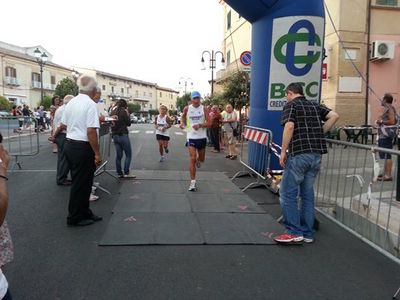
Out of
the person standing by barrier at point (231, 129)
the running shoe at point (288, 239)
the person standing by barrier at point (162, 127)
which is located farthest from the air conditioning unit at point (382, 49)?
the running shoe at point (288, 239)

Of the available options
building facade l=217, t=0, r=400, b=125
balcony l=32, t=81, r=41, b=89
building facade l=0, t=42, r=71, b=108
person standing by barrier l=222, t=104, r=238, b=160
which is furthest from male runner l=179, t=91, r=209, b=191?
balcony l=32, t=81, r=41, b=89

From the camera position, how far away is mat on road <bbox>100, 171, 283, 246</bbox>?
202 inches

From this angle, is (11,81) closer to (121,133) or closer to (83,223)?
(121,133)

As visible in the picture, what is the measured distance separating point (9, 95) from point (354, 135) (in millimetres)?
55005

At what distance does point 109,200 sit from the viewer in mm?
7109

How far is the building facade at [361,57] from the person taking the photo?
19.8 metres

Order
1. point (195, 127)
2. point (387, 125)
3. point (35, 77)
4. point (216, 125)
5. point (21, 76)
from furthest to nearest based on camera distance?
1. point (35, 77)
2. point (21, 76)
3. point (216, 125)
4. point (387, 125)
5. point (195, 127)

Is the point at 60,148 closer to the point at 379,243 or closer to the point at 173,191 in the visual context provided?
the point at 173,191

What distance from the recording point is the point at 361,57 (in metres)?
20.1

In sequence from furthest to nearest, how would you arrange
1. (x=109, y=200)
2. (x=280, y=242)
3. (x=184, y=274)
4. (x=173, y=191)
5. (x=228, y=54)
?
(x=228, y=54), (x=173, y=191), (x=109, y=200), (x=280, y=242), (x=184, y=274)

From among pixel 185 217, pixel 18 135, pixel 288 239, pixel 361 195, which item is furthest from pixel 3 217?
pixel 18 135

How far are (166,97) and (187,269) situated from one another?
138m

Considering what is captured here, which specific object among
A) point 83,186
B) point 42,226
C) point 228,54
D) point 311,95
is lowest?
point 42,226

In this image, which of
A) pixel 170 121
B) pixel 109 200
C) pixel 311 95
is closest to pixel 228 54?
pixel 170 121
